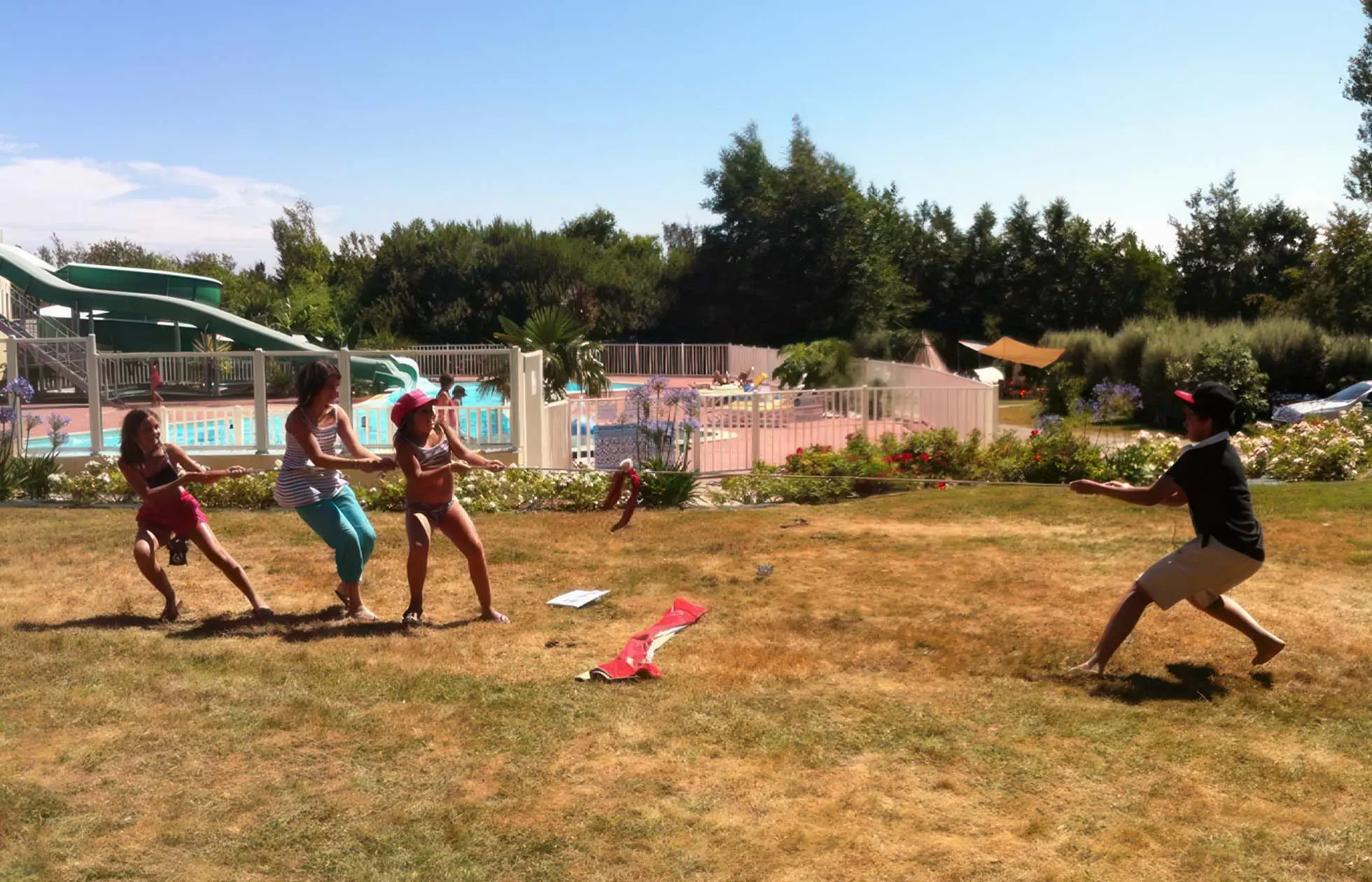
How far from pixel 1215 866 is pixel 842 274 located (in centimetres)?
4470

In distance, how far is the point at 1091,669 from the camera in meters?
6.19

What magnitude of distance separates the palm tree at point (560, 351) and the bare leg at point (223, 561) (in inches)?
483

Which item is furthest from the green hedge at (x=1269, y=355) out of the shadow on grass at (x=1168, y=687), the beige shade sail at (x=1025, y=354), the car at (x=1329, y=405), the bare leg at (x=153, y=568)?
the bare leg at (x=153, y=568)

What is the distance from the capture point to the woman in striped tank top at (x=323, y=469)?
23.1 ft

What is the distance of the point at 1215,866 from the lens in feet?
12.9

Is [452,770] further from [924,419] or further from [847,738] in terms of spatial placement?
[924,419]

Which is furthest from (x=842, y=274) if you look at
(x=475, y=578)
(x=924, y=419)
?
(x=475, y=578)

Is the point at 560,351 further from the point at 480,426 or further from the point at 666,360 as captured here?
the point at 666,360

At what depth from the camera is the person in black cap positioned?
5.87m

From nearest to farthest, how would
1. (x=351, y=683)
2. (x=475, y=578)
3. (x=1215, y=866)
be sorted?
(x=1215, y=866), (x=351, y=683), (x=475, y=578)

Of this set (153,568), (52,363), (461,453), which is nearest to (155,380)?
(52,363)

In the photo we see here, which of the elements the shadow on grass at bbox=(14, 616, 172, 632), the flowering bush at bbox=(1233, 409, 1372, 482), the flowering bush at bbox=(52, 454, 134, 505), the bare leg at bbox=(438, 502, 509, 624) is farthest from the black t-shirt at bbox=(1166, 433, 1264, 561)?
the flowering bush at bbox=(52, 454, 134, 505)

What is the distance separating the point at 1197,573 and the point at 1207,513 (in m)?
0.29

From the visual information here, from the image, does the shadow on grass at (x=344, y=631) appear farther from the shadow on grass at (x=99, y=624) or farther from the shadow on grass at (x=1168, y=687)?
the shadow on grass at (x=1168, y=687)
